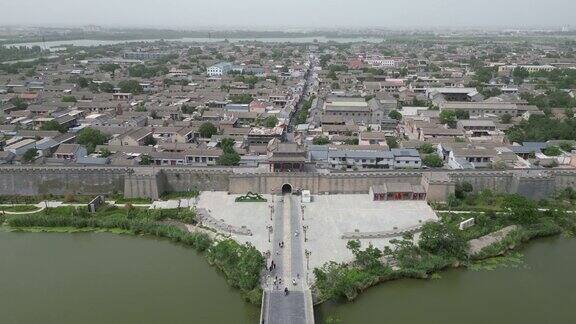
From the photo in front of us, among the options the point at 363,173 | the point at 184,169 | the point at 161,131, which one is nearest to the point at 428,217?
the point at 363,173

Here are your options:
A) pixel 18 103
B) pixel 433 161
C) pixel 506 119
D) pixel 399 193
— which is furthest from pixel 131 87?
pixel 506 119

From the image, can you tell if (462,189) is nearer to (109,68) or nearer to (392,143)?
(392,143)

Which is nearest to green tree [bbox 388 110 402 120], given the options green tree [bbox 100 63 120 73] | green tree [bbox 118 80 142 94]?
green tree [bbox 118 80 142 94]

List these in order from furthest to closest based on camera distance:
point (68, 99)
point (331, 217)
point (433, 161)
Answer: point (68, 99), point (433, 161), point (331, 217)

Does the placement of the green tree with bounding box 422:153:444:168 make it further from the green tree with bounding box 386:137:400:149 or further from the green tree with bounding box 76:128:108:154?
the green tree with bounding box 76:128:108:154

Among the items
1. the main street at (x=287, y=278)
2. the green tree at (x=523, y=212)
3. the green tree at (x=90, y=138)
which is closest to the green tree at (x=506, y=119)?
the green tree at (x=523, y=212)

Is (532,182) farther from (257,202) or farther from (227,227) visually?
(227,227)
